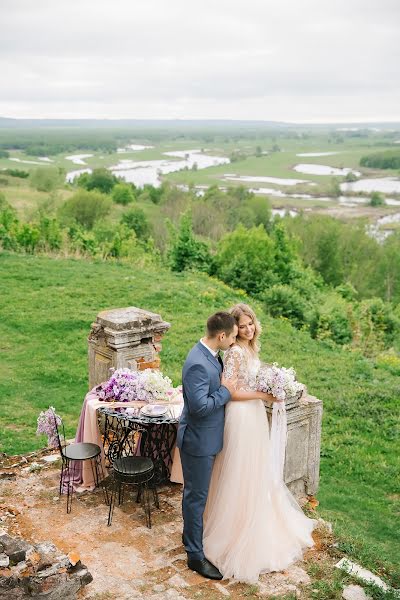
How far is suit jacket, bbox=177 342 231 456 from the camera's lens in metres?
5.59

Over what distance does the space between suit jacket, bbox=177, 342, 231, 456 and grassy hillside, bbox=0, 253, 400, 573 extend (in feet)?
6.30

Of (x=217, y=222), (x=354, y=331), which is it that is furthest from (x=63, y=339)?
(x=217, y=222)

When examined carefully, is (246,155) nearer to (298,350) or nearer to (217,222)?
(217,222)

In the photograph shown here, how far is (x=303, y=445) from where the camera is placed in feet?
23.9

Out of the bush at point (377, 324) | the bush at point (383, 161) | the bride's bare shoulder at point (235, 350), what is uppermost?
the bush at point (383, 161)

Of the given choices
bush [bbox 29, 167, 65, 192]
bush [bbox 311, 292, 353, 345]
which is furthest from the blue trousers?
bush [bbox 29, 167, 65, 192]

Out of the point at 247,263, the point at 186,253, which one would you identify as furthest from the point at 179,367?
the point at 186,253

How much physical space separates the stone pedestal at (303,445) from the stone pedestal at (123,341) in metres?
2.55

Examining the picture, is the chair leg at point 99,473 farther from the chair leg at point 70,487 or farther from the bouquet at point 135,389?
the bouquet at point 135,389

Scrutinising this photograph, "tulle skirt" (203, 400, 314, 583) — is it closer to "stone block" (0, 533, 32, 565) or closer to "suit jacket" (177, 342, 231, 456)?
"suit jacket" (177, 342, 231, 456)

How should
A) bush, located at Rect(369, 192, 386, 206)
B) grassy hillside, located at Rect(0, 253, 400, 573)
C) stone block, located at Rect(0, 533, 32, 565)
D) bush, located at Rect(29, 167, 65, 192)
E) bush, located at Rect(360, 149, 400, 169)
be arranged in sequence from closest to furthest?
stone block, located at Rect(0, 533, 32, 565)
grassy hillside, located at Rect(0, 253, 400, 573)
bush, located at Rect(29, 167, 65, 192)
bush, located at Rect(369, 192, 386, 206)
bush, located at Rect(360, 149, 400, 169)

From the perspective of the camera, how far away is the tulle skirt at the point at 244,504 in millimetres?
5941

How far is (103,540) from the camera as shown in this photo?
6414mm

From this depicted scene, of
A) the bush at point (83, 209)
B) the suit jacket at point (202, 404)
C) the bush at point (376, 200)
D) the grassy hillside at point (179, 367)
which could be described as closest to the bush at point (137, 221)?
the bush at point (83, 209)
